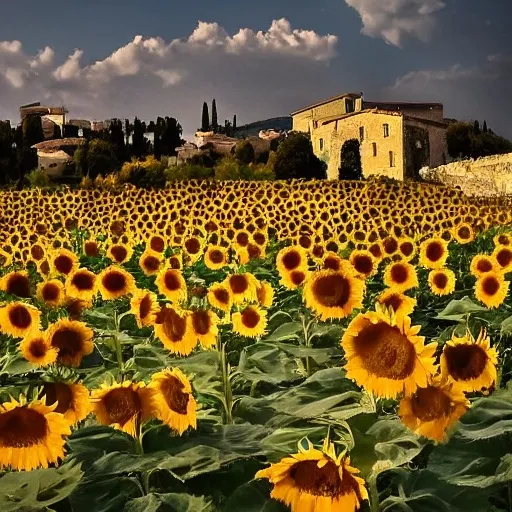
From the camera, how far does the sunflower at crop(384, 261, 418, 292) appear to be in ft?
12.0

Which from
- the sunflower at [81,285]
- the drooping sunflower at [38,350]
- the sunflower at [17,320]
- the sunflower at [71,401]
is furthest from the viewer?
the sunflower at [81,285]

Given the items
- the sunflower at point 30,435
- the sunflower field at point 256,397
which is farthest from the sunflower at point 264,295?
the sunflower at point 30,435

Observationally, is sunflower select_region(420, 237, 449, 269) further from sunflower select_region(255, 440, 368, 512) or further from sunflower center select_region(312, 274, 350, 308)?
sunflower select_region(255, 440, 368, 512)

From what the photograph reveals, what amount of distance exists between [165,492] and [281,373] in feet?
3.41

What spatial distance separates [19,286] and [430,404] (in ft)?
7.45

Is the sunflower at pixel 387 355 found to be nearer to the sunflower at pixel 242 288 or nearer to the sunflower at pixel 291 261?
the sunflower at pixel 242 288

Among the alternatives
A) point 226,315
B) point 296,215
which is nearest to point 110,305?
point 226,315

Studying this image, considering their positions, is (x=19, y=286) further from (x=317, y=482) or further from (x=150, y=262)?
(x=317, y=482)

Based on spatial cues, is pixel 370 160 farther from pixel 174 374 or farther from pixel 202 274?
pixel 174 374

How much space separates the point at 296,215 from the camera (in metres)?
9.21

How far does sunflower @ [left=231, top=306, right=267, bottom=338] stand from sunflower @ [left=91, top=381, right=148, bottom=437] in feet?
5.12

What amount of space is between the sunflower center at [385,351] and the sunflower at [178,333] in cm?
93

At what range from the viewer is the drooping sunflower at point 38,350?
2.46m

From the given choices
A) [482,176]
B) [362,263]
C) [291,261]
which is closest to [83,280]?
[291,261]
